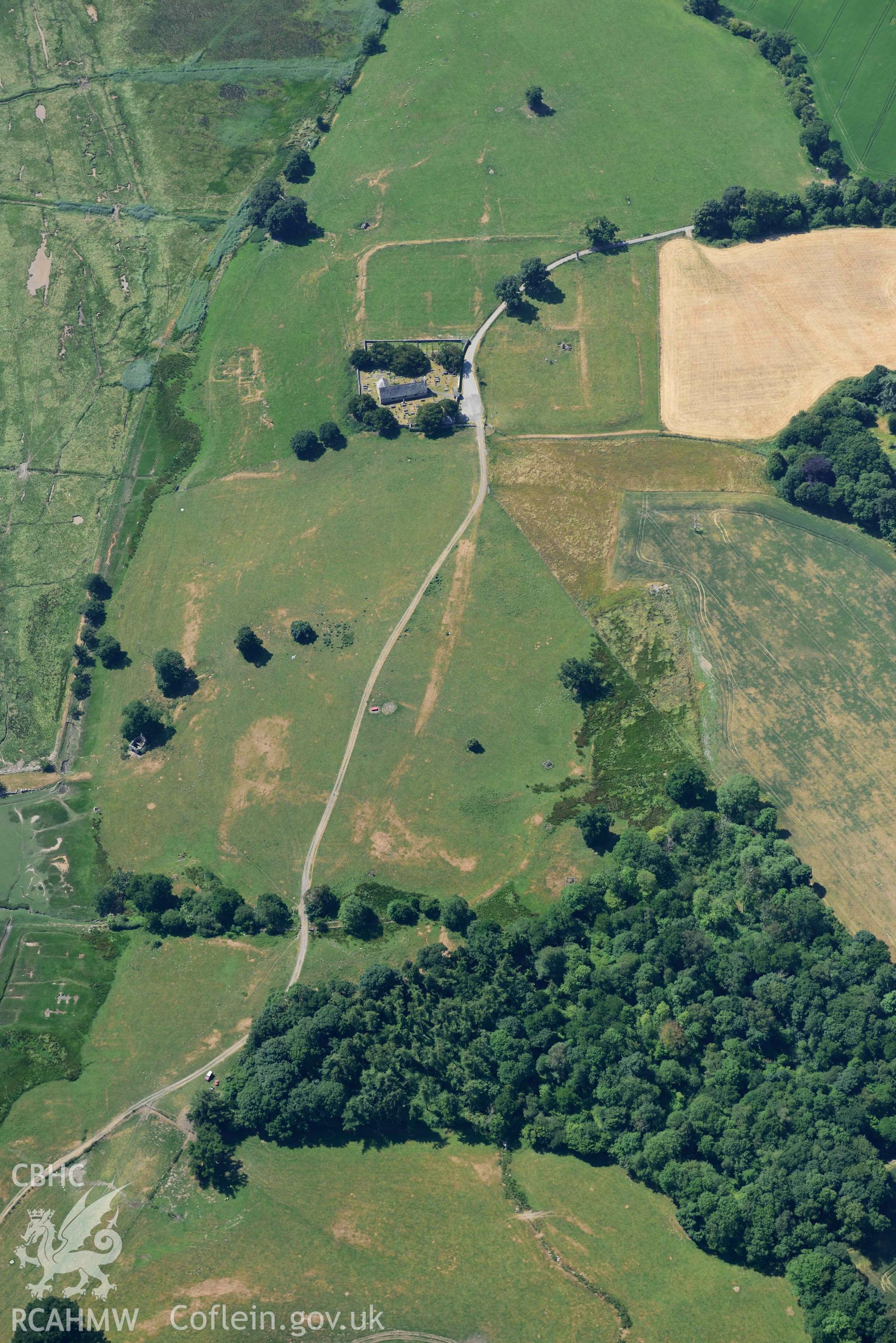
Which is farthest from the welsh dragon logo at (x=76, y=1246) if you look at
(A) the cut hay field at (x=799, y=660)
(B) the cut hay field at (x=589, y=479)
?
(B) the cut hay field at (x=589, y=479)

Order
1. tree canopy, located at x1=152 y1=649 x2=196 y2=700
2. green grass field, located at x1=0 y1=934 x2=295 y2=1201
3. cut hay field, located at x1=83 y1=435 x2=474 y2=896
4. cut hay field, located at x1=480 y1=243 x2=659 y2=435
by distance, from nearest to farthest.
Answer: green grass field, located at x1=0 y1=934 x2=295 y2=1201 < cut hay field, located at x1=83 y1=435 x2=474 y2=896 < tree canopy, located at x1=152 y1=649 x2=196 y2=700 < cut hay field, located at x1=480 y1=243 x2=659 y2=435

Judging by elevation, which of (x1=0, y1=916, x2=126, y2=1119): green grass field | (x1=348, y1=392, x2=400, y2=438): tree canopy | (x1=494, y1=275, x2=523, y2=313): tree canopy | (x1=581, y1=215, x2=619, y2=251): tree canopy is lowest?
(x1=0, y1=916, x2=126, y2=1119): green grass field

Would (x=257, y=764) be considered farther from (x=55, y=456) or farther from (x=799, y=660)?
(x=799, y=660)

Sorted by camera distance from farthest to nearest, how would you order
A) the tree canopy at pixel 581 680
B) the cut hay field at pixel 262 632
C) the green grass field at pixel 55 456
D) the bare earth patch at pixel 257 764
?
the green grass field at pixel 55 456, the tree canopy at pixel 581 680, the bare earth patch at pixel 257 764, the cut hay field at pixel 262 632

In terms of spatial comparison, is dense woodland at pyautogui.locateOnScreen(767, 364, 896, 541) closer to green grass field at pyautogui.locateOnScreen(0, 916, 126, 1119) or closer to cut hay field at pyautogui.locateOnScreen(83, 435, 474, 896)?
cut hay field at pyautogui.locateOnScreen(83, 435, 474, 896)

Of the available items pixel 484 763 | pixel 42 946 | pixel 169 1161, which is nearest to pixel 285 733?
pixel 484 763

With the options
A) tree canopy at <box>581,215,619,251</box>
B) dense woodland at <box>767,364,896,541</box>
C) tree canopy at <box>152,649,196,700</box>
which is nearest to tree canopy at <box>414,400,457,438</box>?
tree canopy at <box>581,215,619,251</box>

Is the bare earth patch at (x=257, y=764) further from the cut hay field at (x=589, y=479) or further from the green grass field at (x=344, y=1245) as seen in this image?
the cut hay field at (x=589, y=479)
